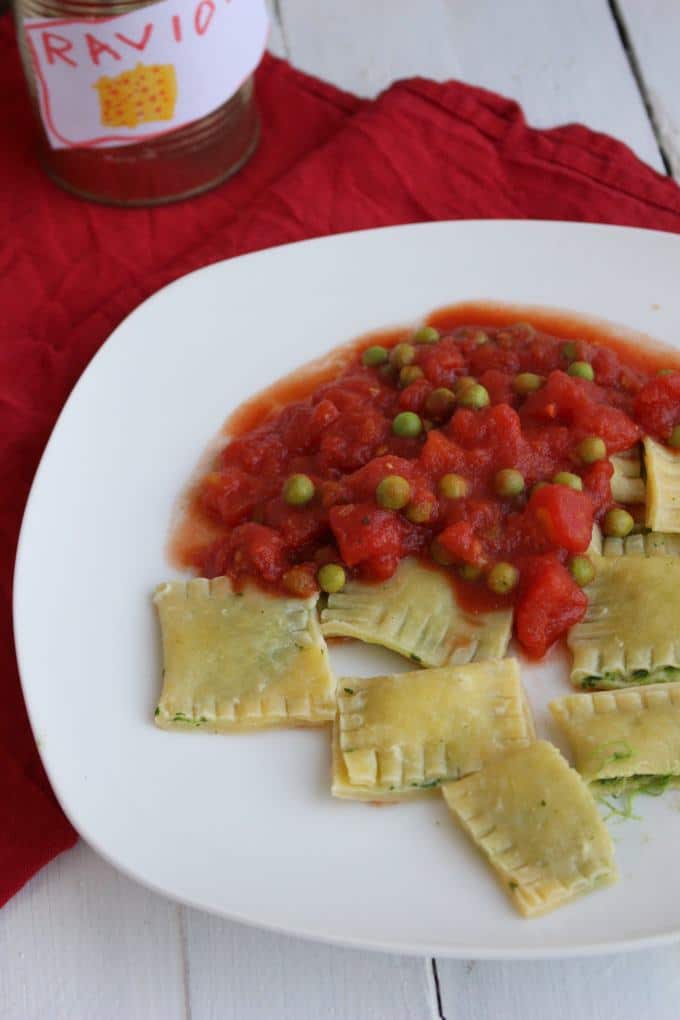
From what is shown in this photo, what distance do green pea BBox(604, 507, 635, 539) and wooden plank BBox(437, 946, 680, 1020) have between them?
5.03ft

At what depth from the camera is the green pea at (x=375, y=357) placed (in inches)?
201

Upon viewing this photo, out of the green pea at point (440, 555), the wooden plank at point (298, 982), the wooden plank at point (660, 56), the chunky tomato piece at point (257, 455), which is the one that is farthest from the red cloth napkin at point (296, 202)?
the wooden plank at point (298, 982)

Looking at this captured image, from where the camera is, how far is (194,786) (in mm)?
3834

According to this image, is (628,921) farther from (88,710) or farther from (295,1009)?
(88,710)

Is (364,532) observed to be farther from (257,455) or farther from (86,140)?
(86,140)

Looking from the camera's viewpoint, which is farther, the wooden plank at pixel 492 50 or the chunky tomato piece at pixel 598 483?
the wooden plank at pixel 492 50

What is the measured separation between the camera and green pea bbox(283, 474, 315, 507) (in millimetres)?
4473

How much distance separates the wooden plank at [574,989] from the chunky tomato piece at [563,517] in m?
1.44

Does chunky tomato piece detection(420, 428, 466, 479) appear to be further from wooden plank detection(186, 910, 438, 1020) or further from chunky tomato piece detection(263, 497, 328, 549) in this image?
wooden plank detection(186, 910, 438, 1020)

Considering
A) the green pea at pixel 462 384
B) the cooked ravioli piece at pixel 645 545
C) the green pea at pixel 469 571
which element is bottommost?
the cooked ravioli piece at pixel 645 545

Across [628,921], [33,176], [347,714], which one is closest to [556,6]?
[33,176]

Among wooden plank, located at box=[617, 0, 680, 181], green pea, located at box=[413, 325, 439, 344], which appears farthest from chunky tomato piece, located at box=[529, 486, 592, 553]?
wooden plank, located at box=[617, 0, 680, 181]

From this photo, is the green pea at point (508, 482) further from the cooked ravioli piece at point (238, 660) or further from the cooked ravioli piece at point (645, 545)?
the cooked ravioli piece at point (238, 660)

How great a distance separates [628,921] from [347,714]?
1112 millimetres
